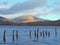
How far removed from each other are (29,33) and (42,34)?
0.69 meters

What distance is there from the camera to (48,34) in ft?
31.6

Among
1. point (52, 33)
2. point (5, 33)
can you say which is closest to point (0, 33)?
point (5, 33)

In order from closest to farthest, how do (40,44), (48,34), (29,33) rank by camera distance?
(40,44) → (48,34) → (29,33)

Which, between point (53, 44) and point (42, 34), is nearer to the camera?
point (53, 44)

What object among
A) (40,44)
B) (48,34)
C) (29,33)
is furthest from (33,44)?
(29,33)

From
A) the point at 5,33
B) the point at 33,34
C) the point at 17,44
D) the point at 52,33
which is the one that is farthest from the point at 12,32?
the point at 17,44

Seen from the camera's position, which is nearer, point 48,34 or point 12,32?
point 48,34

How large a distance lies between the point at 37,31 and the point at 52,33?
0.61m

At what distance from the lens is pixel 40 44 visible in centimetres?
691

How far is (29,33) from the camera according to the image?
10336mm

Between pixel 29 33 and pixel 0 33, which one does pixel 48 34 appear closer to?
pixel 29 33

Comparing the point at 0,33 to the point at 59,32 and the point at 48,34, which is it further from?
the point at 59,32

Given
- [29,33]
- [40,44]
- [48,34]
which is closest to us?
[40,44]

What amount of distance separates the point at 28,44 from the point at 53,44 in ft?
2.35
